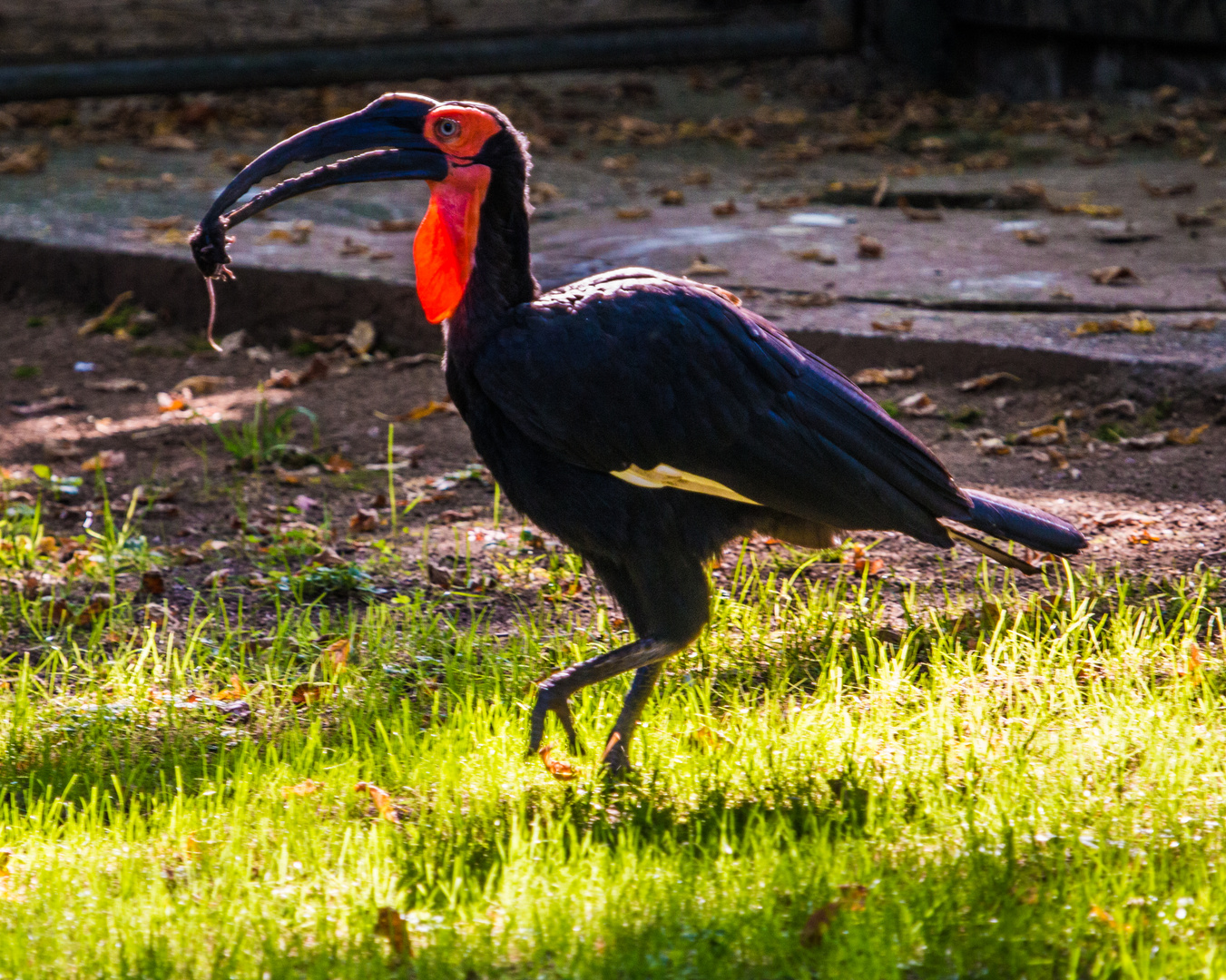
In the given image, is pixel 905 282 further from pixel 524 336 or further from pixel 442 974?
pixel 442 974

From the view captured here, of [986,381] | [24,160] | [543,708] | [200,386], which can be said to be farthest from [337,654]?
[24,160]

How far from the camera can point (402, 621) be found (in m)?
3.76

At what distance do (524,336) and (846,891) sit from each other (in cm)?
127

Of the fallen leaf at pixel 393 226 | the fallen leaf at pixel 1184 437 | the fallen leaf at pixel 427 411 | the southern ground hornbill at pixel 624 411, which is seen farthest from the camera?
the fallen leaf at pixel 393 226

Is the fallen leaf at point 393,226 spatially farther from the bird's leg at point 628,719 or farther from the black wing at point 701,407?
the bird's leg at point 628,719

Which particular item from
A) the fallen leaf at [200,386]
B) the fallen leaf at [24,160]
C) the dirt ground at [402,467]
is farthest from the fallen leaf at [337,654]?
the fallen leaf at [24,160]

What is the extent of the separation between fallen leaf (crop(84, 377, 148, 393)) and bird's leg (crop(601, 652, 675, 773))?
3.68 meters

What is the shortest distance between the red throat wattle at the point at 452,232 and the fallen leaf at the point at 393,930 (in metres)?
1.29

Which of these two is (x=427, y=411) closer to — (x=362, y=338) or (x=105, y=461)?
(x=362, y=338)

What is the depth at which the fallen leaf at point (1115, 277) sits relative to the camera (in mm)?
5734

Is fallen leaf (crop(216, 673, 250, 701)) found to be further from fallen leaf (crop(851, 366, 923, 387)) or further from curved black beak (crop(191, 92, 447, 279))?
fallen leaf (crop(851, 366, 923, 387))

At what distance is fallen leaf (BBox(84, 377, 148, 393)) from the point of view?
5859 millimetres

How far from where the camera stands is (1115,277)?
18.9 ft

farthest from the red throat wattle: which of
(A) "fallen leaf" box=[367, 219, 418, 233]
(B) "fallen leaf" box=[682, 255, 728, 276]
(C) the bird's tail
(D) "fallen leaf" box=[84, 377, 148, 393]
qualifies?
(A) "fallen leaf" box=[367, 219, 418, 233]
